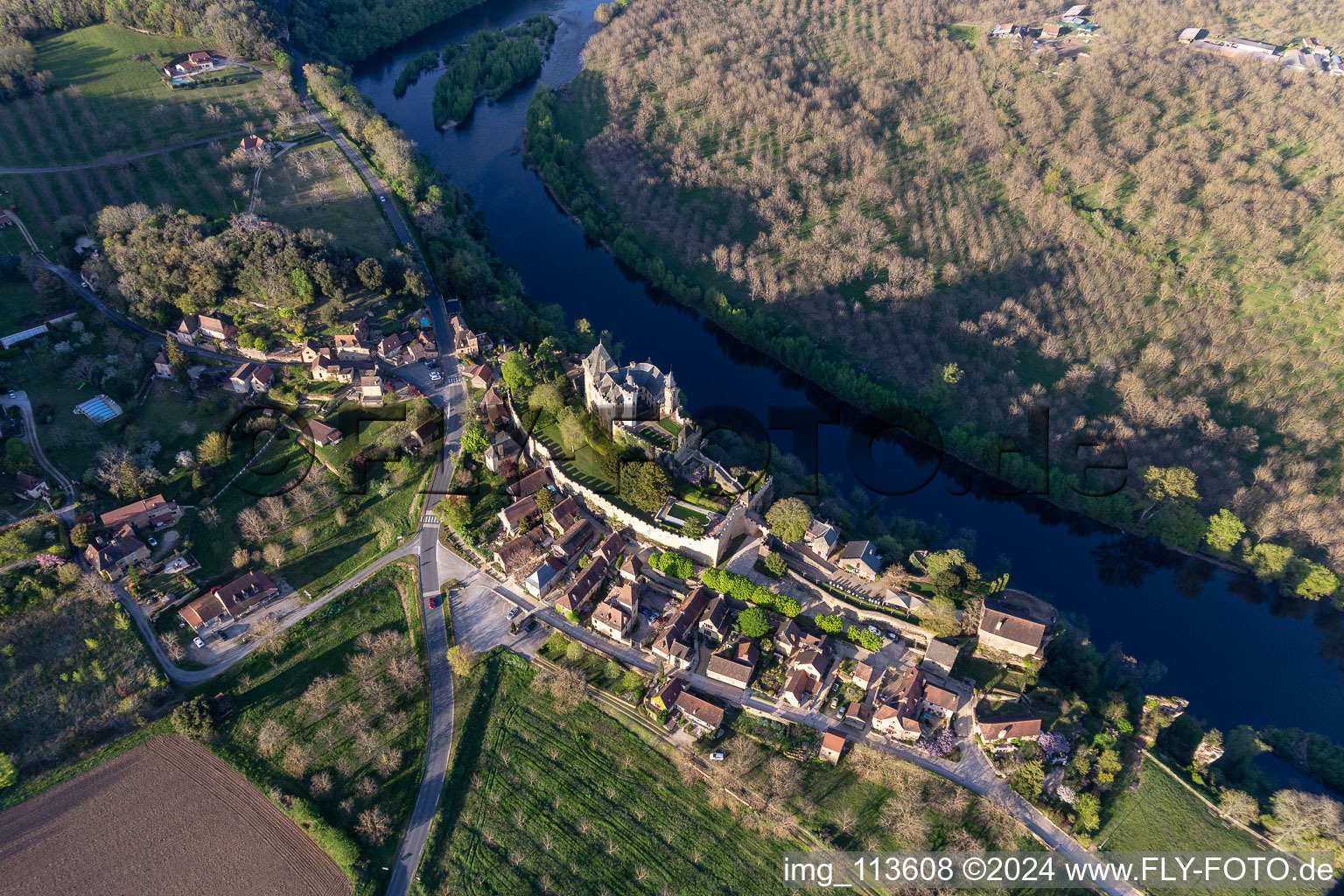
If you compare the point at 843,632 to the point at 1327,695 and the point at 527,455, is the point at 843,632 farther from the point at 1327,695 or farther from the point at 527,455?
the point at 1327,695

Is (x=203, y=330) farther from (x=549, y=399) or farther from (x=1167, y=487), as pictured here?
(x=1167, y=487)

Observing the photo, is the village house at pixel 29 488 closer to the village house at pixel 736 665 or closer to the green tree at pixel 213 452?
the green tree at pixel 213 452

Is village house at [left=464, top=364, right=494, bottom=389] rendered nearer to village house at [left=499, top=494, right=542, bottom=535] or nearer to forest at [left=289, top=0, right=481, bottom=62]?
village house at [left=499, top=494, right=542, bottom=535]

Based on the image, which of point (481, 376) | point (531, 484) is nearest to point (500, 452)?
point (531, 484)

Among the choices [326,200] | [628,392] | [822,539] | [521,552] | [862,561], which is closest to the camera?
[862,561]

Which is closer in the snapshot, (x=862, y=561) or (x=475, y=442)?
(x=862, y=561)

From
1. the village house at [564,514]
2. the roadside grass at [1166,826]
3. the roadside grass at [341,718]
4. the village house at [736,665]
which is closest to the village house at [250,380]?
the roadside grass at [341,718]

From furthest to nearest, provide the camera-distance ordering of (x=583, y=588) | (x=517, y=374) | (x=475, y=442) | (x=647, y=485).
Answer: (x=517, y=374), (x=475, y=442), (x=647, y=485), (x=583, y=588)

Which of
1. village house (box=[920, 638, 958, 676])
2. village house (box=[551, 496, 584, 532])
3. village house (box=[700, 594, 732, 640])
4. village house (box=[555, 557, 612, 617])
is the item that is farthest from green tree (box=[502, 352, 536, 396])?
village house (box=[920, 638, 958, 676])
